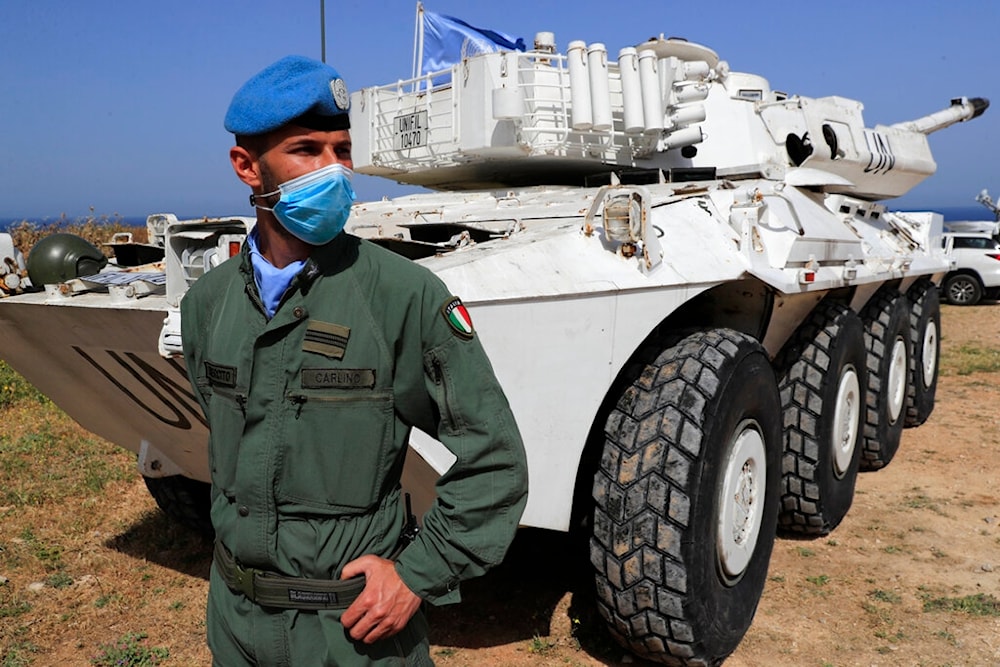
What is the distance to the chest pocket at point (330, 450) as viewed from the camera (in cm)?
172

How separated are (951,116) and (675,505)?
275 inches

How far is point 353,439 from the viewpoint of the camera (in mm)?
1731

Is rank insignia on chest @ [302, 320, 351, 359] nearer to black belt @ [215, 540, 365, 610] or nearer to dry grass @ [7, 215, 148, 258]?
black belt @ [215, 540, 365, 610]

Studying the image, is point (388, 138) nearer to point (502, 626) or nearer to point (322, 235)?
point (502, 626)

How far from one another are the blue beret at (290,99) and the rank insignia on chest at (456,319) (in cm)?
40

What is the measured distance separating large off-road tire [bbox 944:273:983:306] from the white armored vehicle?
12.9 m

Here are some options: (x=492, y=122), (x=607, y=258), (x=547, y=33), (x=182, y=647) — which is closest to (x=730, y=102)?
(x=547, y=33)

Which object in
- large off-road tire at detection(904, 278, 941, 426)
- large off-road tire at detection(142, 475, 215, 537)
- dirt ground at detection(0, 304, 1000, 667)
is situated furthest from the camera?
large off-road tire at detection(904, 278, 941, 426)

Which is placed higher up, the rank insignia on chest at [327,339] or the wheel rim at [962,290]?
the rank insignia on chest at [327,339]

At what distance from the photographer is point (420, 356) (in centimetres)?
173

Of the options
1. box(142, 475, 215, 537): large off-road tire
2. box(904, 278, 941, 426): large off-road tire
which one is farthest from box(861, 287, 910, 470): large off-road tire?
box(142, 475, 215, 537): large off-road tire

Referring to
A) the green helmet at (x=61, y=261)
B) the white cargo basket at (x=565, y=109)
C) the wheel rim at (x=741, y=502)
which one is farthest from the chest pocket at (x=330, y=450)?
the white cargo basket at (x=565, y=109)

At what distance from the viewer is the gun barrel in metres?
8.27

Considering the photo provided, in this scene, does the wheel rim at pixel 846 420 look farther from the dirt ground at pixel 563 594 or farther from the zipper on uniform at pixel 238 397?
the zipper on uniform at pixel 238 397
